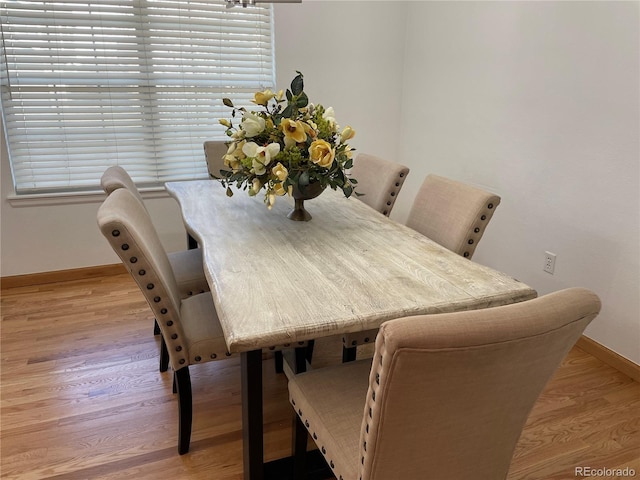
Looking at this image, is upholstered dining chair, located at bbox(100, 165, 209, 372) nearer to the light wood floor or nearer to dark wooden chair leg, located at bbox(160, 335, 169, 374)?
dark wooden chair leg, located at bbox(160, 335, 169, 374)

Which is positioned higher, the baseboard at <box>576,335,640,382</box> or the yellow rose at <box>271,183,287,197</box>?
the yellow rose at <box>271,183,287,197</box>

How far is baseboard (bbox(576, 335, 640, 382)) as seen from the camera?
2278 millimetres

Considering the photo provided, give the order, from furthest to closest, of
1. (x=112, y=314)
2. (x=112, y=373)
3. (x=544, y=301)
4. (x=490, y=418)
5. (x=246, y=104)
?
(x=246, y=104), (x=112, y=314), (x=112, y=373), (x=490, y=418), (x=544, y=301)

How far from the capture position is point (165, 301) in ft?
4.93

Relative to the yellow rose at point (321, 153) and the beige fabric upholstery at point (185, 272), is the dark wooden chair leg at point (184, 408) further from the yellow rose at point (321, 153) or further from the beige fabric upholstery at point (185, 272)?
the yellow rose at point (321, 153)

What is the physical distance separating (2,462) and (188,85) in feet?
8.10

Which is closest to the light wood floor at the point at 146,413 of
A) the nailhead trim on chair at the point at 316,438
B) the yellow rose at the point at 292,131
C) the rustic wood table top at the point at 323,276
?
the nailhead trim on chair at the point at 316,438

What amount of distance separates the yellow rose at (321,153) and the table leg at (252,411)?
746 millimetres

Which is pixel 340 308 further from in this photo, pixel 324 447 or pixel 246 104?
pixel 246 104

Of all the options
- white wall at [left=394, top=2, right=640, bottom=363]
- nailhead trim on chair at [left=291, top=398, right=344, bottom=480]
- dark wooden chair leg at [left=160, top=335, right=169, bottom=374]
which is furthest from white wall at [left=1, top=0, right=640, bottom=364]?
nailhead trim on chair at [left=291, top=398, right=344, bottom=480]

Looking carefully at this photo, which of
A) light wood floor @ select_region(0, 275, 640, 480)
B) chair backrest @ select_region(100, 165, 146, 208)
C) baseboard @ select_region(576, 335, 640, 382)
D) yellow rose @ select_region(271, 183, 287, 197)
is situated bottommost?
light wood floor @ select_region(0, 275, 640, 480)

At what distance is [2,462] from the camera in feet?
5.74

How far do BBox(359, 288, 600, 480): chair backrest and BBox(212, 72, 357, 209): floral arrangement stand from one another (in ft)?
3.37

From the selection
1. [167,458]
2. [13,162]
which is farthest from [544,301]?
[13,162]
